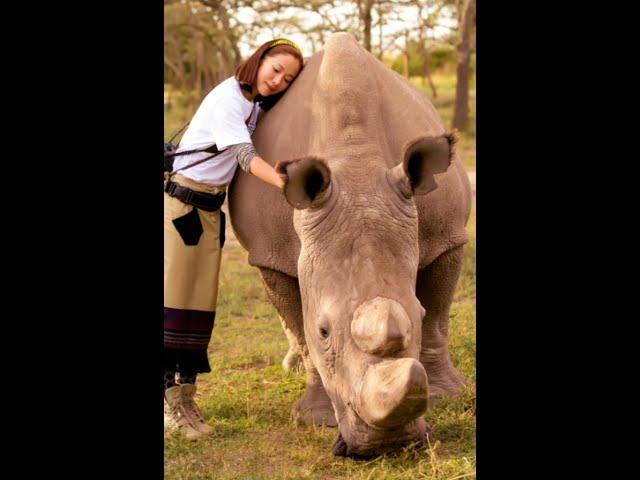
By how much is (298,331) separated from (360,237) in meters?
1.44

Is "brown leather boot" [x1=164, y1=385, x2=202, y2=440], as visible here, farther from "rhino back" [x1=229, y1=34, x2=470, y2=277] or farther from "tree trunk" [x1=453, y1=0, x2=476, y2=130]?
"tree trunk" [x1=453, y1=0, x2=476, y2=130]

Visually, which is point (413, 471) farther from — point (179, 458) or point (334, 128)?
point (334, 128)

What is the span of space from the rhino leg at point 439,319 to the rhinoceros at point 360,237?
10 mm

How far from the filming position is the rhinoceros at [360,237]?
4.69 m

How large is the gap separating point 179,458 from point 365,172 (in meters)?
2.19

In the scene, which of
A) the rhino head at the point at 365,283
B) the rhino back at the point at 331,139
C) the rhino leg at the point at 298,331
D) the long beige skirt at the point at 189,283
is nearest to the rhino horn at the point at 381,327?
the rhino head at the point at 365,283

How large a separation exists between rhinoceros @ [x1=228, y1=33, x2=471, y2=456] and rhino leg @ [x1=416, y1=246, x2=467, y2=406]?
1 centimetres

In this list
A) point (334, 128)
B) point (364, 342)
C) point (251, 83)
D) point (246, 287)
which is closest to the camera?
point (364, 342)

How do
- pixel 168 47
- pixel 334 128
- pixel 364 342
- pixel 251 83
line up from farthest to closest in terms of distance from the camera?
pixel 168 47 → pixel 251 83 → pixel 334 128 → pixel 364 342

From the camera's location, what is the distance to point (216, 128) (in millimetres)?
6027

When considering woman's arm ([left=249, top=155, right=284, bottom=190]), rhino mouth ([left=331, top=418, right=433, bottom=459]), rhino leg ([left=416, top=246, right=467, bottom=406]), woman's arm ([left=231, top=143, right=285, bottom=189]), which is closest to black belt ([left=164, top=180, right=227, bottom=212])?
woman's arm ([left=231, top=143, right=285, bottom=189])
